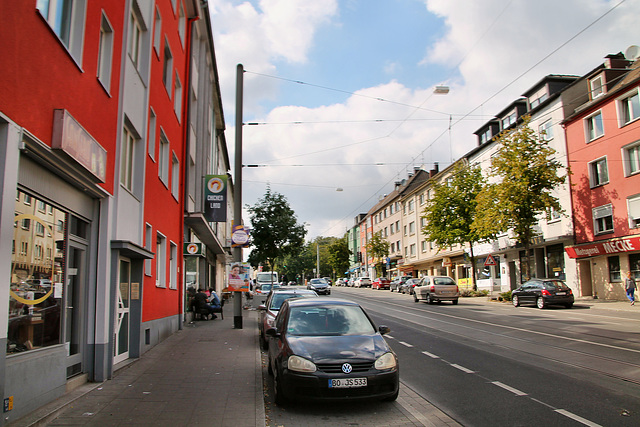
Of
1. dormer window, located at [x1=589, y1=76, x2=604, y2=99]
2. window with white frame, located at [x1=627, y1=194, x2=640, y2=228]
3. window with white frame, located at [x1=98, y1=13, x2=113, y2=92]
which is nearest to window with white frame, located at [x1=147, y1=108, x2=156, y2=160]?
window with white frame, located at [x1=98, y1=13, x2=113, y2=92]

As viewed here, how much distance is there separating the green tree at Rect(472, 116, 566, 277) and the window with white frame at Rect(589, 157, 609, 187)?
6.99 feet

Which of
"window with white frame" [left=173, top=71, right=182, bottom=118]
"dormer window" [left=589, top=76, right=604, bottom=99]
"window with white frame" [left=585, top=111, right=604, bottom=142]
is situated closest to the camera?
"window with white frame" [left=173, top=71, right=182, bottom=118]

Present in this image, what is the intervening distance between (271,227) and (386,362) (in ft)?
86.5

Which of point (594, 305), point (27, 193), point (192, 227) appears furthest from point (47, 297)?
point (594, 305)

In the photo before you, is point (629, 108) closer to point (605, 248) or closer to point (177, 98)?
point (605, 248)

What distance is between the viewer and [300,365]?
6.27 meters

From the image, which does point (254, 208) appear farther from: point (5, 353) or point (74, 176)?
point (5, 353)

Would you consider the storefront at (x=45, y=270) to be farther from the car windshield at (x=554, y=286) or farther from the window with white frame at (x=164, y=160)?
the car windshield at (x=554, y=286)

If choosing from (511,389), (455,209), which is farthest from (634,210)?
(511,389)

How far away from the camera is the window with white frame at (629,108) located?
24.9 m

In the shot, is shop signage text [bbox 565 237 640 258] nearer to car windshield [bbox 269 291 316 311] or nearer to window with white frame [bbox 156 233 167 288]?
car windshield [bbox 269 291 316 311]

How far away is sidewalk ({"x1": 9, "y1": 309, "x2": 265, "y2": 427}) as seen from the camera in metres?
5.64

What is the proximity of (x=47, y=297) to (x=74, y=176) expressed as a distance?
166cm

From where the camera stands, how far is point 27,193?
565 centimetres
